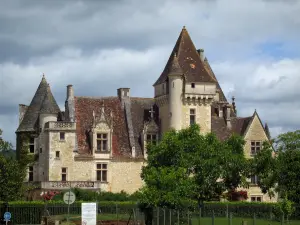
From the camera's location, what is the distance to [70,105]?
66375 millimetres

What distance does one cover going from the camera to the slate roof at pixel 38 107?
65.4 metres

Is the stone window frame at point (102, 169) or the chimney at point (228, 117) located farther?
the chimney at point (228, 117)

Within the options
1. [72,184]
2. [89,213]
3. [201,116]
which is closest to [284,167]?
[201,116]

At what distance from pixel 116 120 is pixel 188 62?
8.26 m

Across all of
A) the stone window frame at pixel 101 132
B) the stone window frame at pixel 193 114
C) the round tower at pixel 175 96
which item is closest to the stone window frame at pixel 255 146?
the stone window frame at pixel 193 114

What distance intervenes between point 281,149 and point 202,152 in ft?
28.9

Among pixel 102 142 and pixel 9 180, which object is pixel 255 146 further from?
pixel 9 180

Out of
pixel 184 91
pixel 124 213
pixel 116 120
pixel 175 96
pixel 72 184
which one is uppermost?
pixel 184 91

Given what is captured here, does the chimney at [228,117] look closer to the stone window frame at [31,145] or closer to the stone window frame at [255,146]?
the stone window frame at [255,146]

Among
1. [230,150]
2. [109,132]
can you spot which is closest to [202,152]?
[230,150]

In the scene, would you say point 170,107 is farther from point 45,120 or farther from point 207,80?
point 45,120

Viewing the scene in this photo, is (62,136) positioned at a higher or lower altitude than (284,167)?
higher

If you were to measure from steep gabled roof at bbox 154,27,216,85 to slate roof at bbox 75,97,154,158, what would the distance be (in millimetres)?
3270

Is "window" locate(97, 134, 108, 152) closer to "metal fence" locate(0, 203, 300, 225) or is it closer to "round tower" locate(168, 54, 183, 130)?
"round tower" locate(168, 54, 183, 130)
